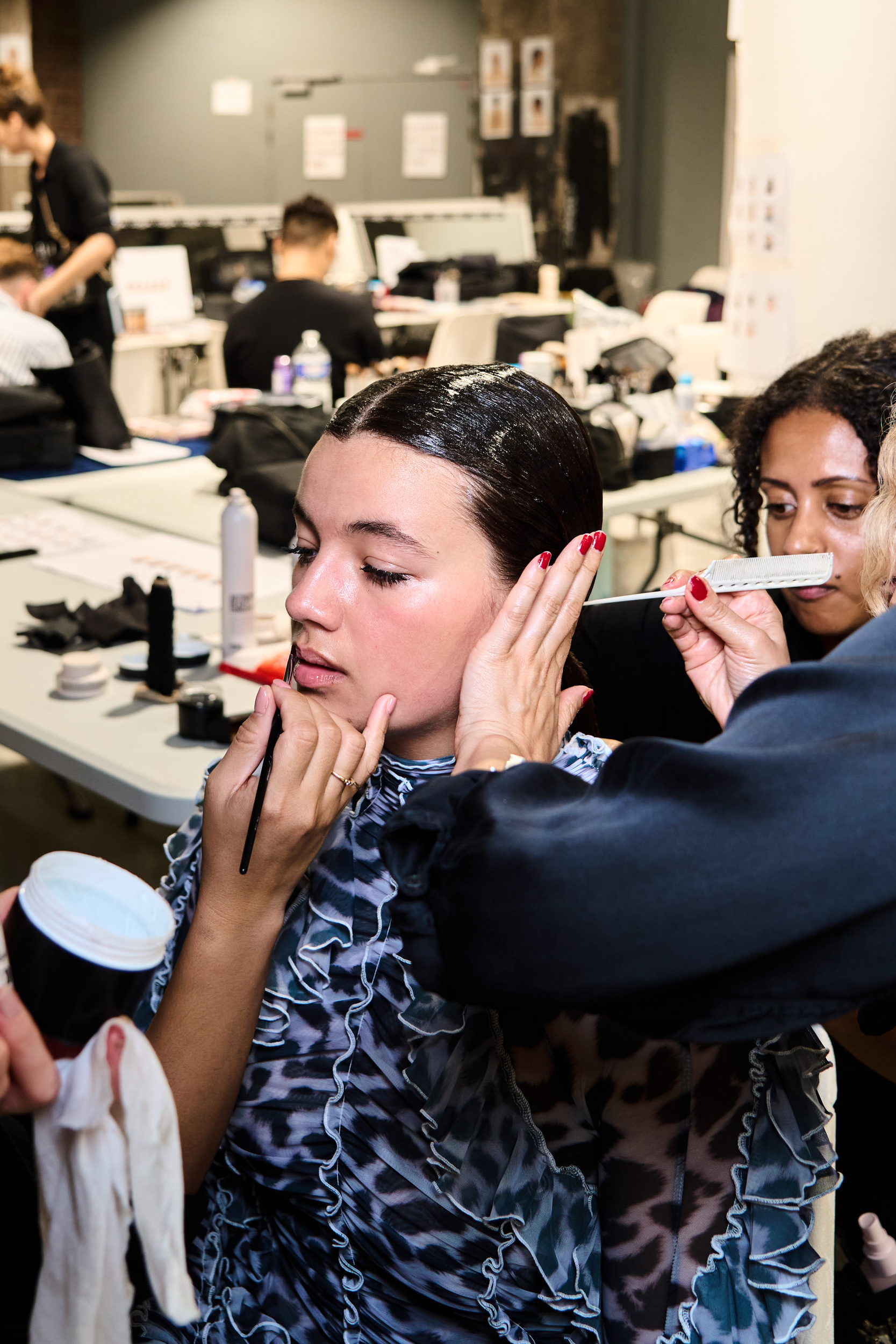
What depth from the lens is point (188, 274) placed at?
661 centimetres

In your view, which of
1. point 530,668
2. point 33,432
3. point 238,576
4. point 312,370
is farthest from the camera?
point 312,370

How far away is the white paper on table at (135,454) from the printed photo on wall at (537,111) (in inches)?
280

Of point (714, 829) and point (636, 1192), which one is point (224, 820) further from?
point (714, 829)

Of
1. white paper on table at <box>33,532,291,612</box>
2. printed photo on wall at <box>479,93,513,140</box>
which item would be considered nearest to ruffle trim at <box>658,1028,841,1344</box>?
white paper on table at <box>33,532,291,612</box>

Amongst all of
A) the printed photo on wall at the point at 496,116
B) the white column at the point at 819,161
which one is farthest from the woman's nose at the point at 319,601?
the printed photo on wall at the point at 496,116

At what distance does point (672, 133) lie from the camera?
10.1m

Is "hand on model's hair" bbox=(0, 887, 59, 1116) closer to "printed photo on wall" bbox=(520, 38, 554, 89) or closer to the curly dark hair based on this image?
the curly dark hair

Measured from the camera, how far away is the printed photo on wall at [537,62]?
9859 mm

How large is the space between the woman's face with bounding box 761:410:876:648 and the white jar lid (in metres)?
1.24

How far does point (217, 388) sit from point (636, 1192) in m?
5.81

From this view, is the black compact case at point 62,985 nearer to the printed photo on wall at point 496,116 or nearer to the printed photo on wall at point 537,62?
the printed photo on wall at point 537,62

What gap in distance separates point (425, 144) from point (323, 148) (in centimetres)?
98

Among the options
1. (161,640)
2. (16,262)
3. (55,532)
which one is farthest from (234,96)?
(161,640)

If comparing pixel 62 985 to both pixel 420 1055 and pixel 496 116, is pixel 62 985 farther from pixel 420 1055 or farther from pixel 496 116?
pixel 496 116
